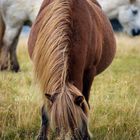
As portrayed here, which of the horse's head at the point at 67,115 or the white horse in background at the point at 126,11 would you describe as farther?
the white horse in background at the point at 126,11

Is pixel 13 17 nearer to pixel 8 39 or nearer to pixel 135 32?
pixel 8 39

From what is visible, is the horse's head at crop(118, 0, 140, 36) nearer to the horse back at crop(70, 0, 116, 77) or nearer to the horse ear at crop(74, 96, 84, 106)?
the horse back at crop(70, 0, 116, 77)

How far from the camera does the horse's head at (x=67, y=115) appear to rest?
10.5 feet

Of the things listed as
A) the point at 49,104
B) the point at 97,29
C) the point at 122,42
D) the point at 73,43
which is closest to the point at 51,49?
the point at 73,43

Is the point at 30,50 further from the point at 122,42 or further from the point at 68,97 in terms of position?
the point at 122,42

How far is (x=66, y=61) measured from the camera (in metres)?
3.46

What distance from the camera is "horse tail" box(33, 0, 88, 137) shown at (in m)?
3.23

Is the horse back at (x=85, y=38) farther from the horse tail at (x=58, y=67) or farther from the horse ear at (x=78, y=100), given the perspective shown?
the horse ear at (x=78, y=100)

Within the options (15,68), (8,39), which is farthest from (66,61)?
(8,39)

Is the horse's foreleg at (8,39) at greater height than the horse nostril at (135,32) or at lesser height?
greater

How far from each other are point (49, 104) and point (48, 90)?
134 mm

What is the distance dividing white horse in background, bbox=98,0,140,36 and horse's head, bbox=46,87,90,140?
7.31 metres

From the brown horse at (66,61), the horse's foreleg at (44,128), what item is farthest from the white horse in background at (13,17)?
the horse's foreleg at (44,128)

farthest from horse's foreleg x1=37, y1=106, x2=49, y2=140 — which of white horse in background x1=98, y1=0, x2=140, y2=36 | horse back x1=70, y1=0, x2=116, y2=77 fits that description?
white horse in background x1=98, y1=0, x2=140, y2=36
